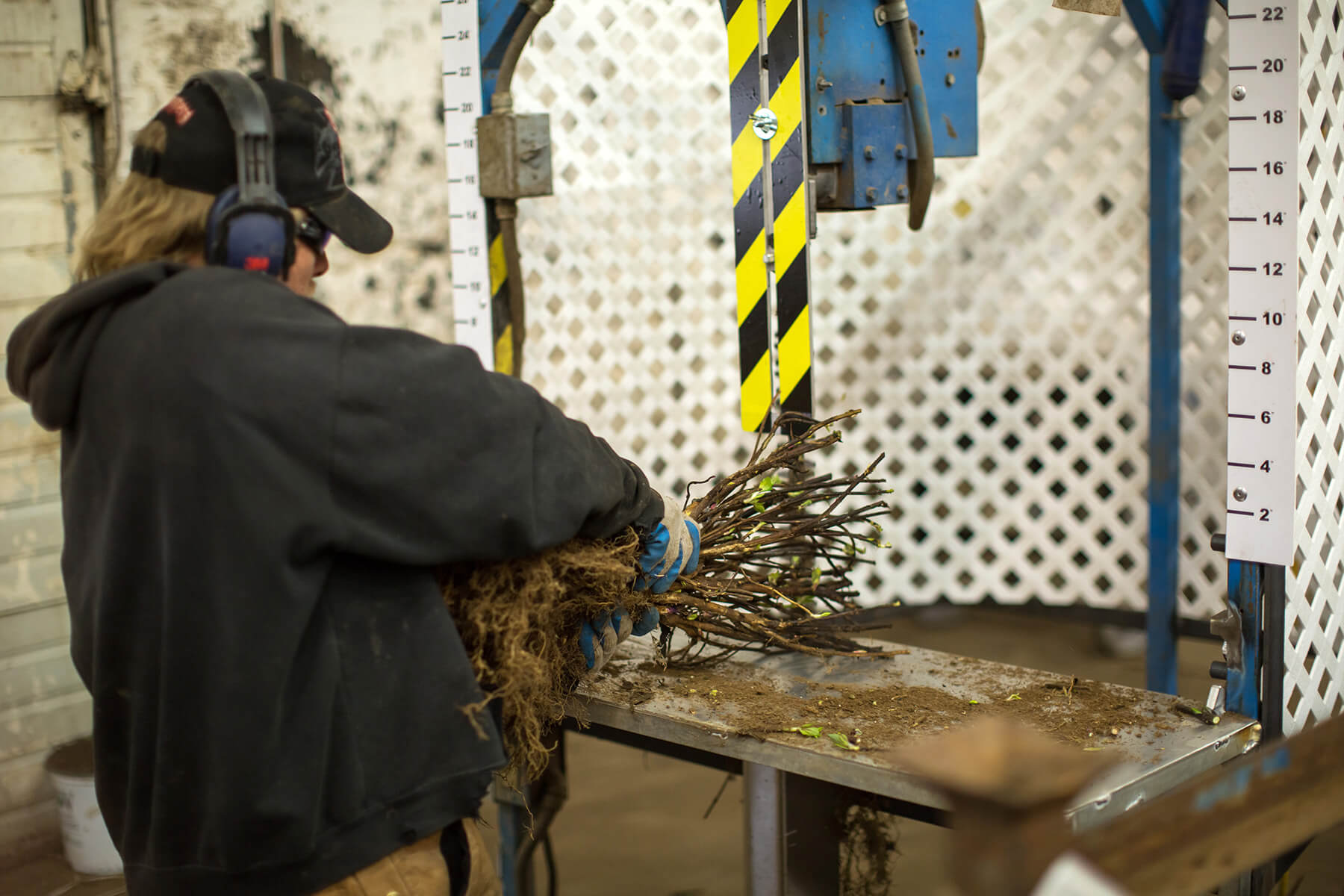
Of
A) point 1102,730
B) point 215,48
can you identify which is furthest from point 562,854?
point 215,48

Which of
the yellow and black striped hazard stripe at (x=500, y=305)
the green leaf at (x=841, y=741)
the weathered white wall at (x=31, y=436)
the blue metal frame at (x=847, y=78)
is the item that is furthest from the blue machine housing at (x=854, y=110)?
the weathered white wall at (x=31, y=436)

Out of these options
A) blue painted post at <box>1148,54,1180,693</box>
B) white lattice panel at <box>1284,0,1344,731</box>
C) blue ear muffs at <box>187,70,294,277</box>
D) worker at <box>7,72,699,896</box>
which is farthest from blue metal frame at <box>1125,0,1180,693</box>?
blue ear muffs at <box>187,70,294,277</box>

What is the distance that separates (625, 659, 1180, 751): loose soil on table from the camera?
6.14ft

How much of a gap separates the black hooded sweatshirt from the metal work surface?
0.52m

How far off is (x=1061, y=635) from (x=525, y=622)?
11.9 feet

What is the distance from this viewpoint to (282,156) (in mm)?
1527

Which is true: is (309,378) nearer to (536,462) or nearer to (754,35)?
(536,462)

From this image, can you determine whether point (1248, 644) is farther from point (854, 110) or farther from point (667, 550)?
point (854, 110)

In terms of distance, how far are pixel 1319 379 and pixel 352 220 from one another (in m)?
1.68

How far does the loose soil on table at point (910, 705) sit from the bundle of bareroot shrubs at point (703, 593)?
13 centimetres

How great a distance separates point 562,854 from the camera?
10.6 ft

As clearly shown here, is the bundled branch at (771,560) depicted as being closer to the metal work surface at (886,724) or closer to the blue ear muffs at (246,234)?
the metal work surface at (886,724)

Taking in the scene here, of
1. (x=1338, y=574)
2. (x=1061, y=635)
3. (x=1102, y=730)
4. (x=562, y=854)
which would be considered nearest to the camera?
(x=1102, y=730)

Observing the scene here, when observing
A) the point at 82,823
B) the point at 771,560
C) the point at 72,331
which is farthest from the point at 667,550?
the point at 82,823
